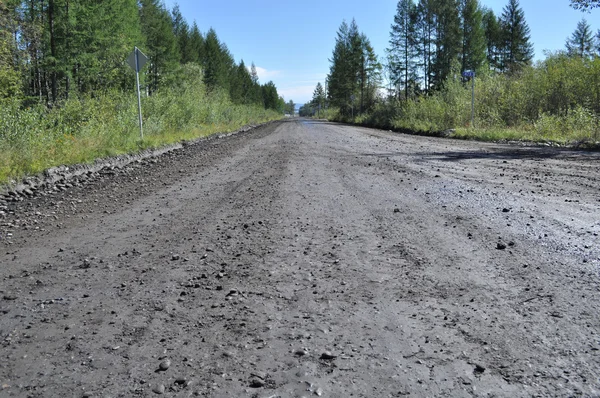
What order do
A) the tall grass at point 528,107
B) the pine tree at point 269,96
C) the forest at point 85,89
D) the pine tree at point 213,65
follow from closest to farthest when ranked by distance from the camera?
the forest at point 85,89
the tall grass at point 528,107
the pine tree at point 213,65
the pine tree at point 269,96

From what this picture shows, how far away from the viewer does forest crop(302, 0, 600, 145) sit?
1927 centimetres

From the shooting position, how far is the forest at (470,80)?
19.3 metres

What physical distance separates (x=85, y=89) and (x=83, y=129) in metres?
19.5

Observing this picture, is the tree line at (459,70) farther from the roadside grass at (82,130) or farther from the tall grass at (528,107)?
the roadside grass at (82,130)

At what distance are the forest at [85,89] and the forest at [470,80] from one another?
1386 cm

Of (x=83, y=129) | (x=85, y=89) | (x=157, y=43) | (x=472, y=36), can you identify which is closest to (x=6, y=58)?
(x=83, y=129)

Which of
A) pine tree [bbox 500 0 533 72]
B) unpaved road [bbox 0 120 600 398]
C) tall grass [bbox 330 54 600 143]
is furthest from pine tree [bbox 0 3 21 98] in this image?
pine tree [bbox 500 0 533 72]

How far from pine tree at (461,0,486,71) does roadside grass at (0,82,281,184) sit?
130ft

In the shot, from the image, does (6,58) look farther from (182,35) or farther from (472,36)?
(472,36)

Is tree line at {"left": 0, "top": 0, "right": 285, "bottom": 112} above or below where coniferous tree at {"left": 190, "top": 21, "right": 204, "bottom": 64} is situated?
below

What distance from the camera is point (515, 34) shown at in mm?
58906

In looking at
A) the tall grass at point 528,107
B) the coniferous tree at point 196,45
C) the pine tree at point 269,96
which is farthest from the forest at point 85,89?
the pine tree at point 269,96

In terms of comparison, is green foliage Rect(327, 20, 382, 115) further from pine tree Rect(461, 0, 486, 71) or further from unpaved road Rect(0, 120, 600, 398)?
unpaved road Rect(0, 120, 600, 398)

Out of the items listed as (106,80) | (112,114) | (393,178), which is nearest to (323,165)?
(393,178)
